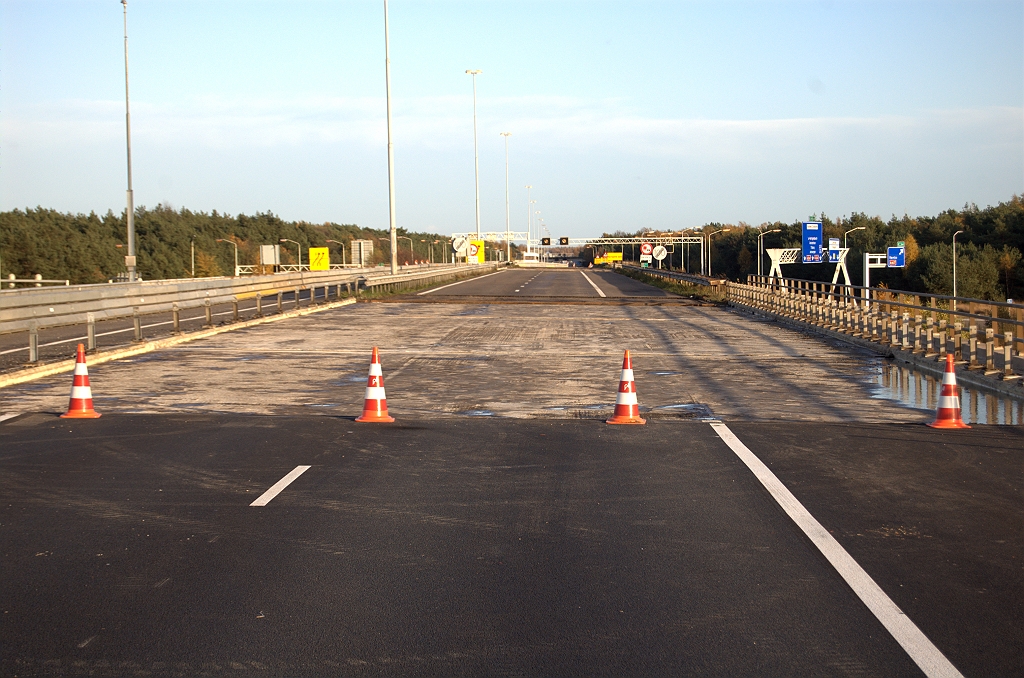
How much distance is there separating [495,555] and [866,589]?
7.18ft

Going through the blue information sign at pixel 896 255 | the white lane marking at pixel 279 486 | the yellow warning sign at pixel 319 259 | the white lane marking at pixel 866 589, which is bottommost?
the white lane marking at pixel 866 589

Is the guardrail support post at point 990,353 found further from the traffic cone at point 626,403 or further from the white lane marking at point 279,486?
the white lane marking at point 279,486

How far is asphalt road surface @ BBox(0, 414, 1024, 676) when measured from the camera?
4980 mm

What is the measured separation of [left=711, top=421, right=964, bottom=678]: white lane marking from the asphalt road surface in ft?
0.21

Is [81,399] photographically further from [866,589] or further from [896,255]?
[896,255]

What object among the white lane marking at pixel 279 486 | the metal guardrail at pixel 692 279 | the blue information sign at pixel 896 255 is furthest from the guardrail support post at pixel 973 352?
the blue information sign at pixel 896 255

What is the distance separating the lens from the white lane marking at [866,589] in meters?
4.85

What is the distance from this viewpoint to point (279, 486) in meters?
8.64

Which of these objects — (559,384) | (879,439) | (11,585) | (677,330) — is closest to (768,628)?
(11,585)

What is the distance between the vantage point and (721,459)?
32.4 ft

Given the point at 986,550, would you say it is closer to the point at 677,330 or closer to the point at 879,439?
the point at 879,439

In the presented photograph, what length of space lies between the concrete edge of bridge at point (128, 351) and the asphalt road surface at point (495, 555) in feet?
17.5

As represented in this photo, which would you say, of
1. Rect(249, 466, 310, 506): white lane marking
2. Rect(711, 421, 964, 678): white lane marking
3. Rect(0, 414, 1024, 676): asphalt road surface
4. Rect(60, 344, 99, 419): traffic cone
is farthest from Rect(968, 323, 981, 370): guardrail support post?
Rect(60, 344, 99, 419): traffic cone

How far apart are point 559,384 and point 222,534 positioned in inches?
360
